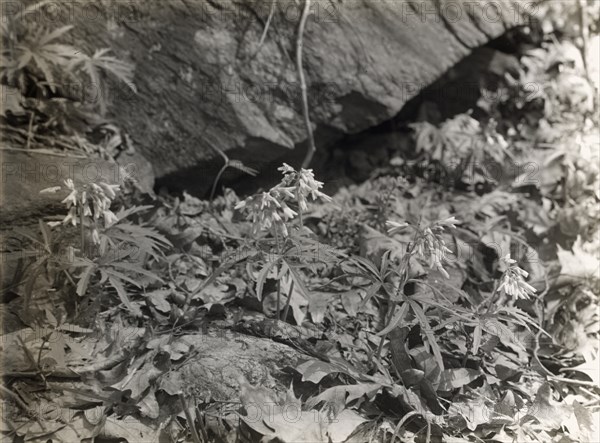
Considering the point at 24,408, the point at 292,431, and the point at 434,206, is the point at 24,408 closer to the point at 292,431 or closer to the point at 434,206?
the point at 292,431

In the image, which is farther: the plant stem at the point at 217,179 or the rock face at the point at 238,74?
the rock face at the point at 238,74

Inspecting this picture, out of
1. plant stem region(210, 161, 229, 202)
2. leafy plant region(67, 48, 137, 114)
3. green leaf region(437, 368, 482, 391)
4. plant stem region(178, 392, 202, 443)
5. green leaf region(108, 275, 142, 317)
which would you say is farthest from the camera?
plant stem region(210, 161, 229, 202)

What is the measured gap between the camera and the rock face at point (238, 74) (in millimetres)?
3129

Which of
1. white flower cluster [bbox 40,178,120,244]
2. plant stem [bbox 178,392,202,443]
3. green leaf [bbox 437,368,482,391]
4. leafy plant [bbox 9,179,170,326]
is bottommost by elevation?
plant stem [bbox 178,392,202,443]

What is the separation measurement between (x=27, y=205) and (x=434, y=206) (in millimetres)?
2025

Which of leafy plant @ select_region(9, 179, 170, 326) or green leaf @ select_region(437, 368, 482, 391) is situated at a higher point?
green leaf @ select_region(437, 368, 482, 391)

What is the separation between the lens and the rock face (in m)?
3.13

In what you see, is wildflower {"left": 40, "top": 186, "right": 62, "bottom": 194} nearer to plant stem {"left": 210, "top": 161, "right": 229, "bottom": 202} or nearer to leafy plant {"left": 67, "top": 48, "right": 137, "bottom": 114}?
leafy plant {"left": 67, "top": 48, "right": 137, "bottom": 114}

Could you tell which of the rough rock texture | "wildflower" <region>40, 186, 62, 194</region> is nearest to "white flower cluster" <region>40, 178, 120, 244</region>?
"wildflower" <region>40, 186, 62, 194</region>

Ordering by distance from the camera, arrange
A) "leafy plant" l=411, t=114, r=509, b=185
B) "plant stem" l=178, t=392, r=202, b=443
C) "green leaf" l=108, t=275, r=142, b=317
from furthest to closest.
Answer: "leafy plant" l=411, t=114, r=509, b=185 → "green leaf" l=108, t=275, r=142, b=317 → "plant stem" l=178, t=392, r=202, b=443

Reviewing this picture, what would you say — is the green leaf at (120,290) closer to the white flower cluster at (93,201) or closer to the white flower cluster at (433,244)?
the white flower cluster at (93,201)

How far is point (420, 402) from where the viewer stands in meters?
2.26

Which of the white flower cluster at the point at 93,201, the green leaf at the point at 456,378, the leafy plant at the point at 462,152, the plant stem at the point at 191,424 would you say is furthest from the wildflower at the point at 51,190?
the leafy plant at the point at 462,152

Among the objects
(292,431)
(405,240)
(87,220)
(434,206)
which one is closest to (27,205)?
(87,220)
